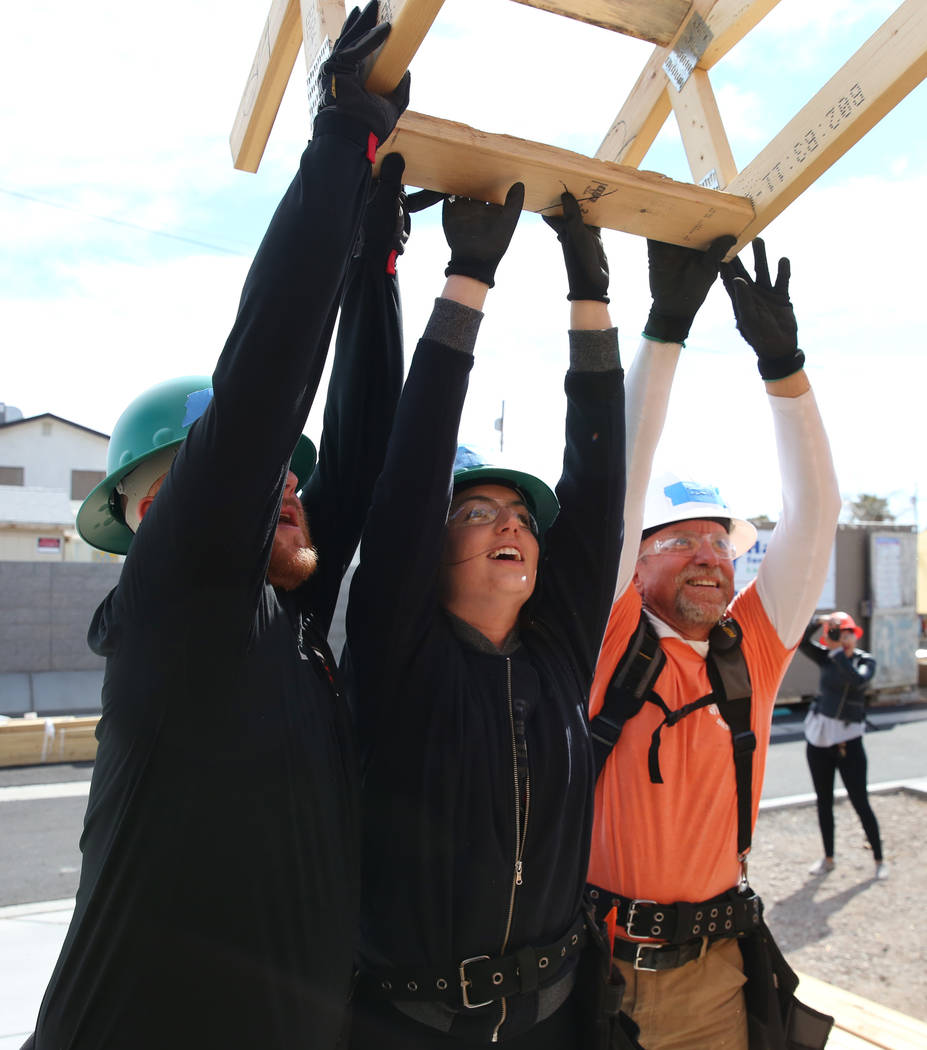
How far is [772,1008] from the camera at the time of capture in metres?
2.13

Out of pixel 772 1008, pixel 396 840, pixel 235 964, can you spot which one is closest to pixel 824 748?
pixel 772 1008

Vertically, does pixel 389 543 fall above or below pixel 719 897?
above

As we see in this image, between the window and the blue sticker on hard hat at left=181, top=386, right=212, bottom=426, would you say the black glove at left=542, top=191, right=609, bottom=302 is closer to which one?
A: the blue sticker on hard hat at left=181, top=386, right=212, bottom=426

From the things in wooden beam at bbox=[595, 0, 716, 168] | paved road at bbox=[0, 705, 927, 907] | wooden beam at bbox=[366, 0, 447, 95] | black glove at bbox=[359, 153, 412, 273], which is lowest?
paved road at bbox=[0, 705, 927, 907]

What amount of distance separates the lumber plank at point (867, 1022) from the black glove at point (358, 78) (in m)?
3.24

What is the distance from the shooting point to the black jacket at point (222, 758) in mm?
1136

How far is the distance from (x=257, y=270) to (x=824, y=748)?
19.9 ft

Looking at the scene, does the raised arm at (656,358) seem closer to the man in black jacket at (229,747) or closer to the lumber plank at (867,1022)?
the man in black jacket at (229,747)

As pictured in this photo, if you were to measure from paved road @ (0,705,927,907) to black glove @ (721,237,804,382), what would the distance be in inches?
204

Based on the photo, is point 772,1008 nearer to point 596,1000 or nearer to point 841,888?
point 596,1000

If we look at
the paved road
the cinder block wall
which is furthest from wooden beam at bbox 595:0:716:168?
the cinder block wall

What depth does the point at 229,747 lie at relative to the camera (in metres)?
1.20

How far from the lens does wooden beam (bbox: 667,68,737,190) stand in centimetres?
191

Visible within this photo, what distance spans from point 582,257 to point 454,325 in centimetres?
40
